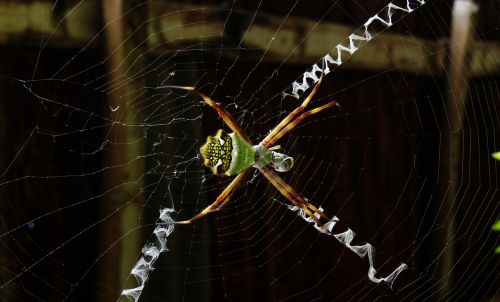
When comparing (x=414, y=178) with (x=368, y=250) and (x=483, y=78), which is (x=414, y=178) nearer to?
(x=368, y=250)

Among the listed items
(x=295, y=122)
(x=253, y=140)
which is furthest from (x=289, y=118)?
(x=253, y=140)

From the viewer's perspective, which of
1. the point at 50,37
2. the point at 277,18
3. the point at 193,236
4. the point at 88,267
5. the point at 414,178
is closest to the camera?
the point at 50,37

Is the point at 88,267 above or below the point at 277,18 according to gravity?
below

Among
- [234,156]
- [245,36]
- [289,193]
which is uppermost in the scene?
[245,36]

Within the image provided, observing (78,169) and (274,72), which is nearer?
(78,169)

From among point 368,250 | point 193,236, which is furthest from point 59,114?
point 368,250

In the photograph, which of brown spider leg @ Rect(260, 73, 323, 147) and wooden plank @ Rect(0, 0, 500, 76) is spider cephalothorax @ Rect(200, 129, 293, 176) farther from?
wooden plank @ Rect(0, 0, 500, 76)

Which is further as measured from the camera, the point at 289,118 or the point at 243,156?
the point at 289,118

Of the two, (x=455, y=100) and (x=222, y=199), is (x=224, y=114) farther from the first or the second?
(x=455, y=100)
